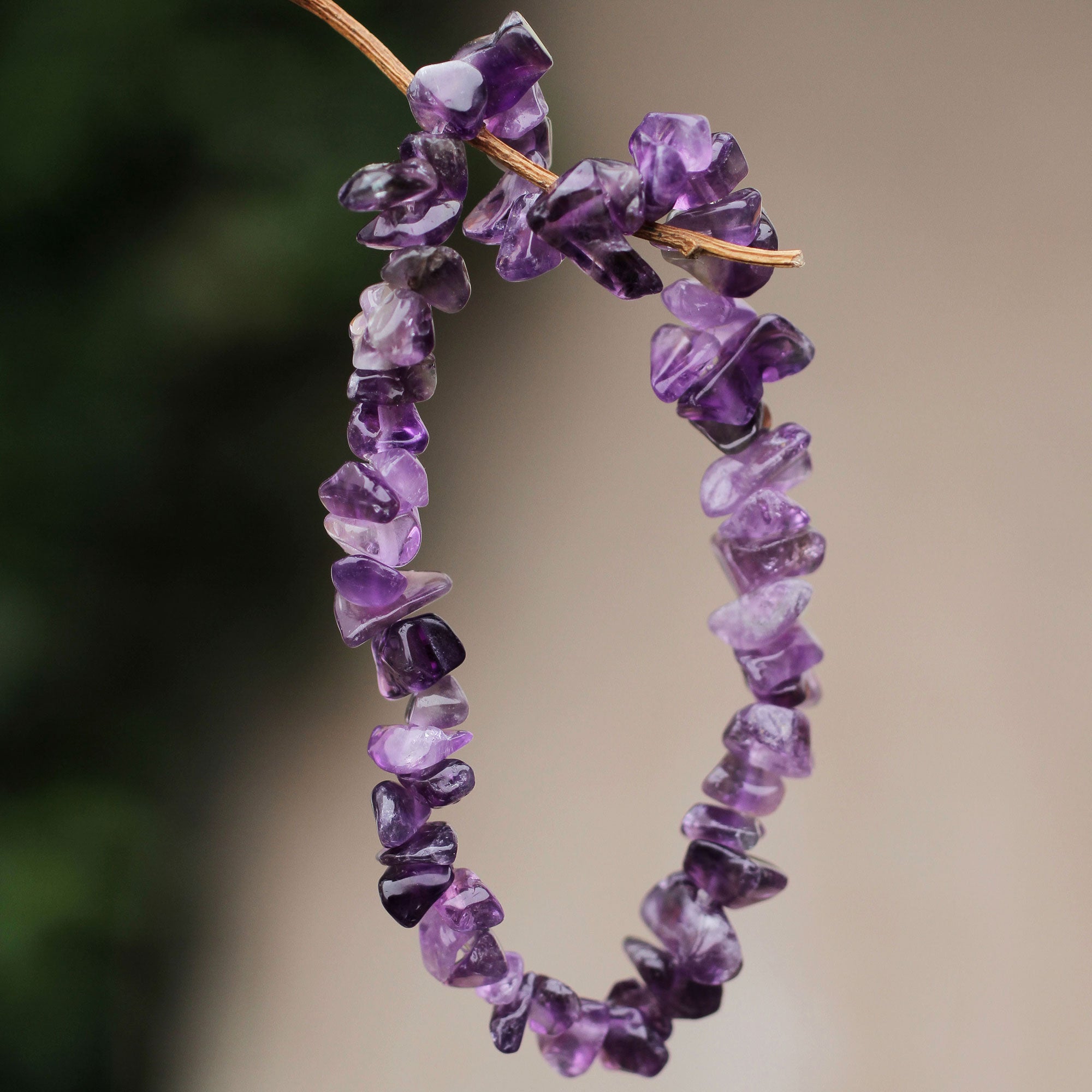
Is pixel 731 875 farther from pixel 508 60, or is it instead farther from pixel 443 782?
pixel 508 60

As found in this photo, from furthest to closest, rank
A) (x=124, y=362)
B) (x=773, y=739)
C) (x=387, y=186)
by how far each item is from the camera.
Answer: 1. (x=124, y=362)
2. (x=773, y=739)
3. (x=387, y=186)

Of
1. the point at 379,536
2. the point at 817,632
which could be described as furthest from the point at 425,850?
the point at 817,632

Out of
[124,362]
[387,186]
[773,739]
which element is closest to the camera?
[387,186]

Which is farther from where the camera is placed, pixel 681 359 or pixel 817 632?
pixel 817 632

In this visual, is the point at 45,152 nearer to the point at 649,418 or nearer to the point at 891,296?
the point at 649,418

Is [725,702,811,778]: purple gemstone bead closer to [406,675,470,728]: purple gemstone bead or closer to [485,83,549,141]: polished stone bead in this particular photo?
[406,675,470,728]: purple gemstone bead

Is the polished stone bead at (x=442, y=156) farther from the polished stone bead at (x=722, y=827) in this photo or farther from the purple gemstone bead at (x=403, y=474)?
the polished stone bead at (x=722, y=827)

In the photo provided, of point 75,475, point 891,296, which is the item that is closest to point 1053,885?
point 891,296

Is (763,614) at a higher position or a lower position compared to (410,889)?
higher
